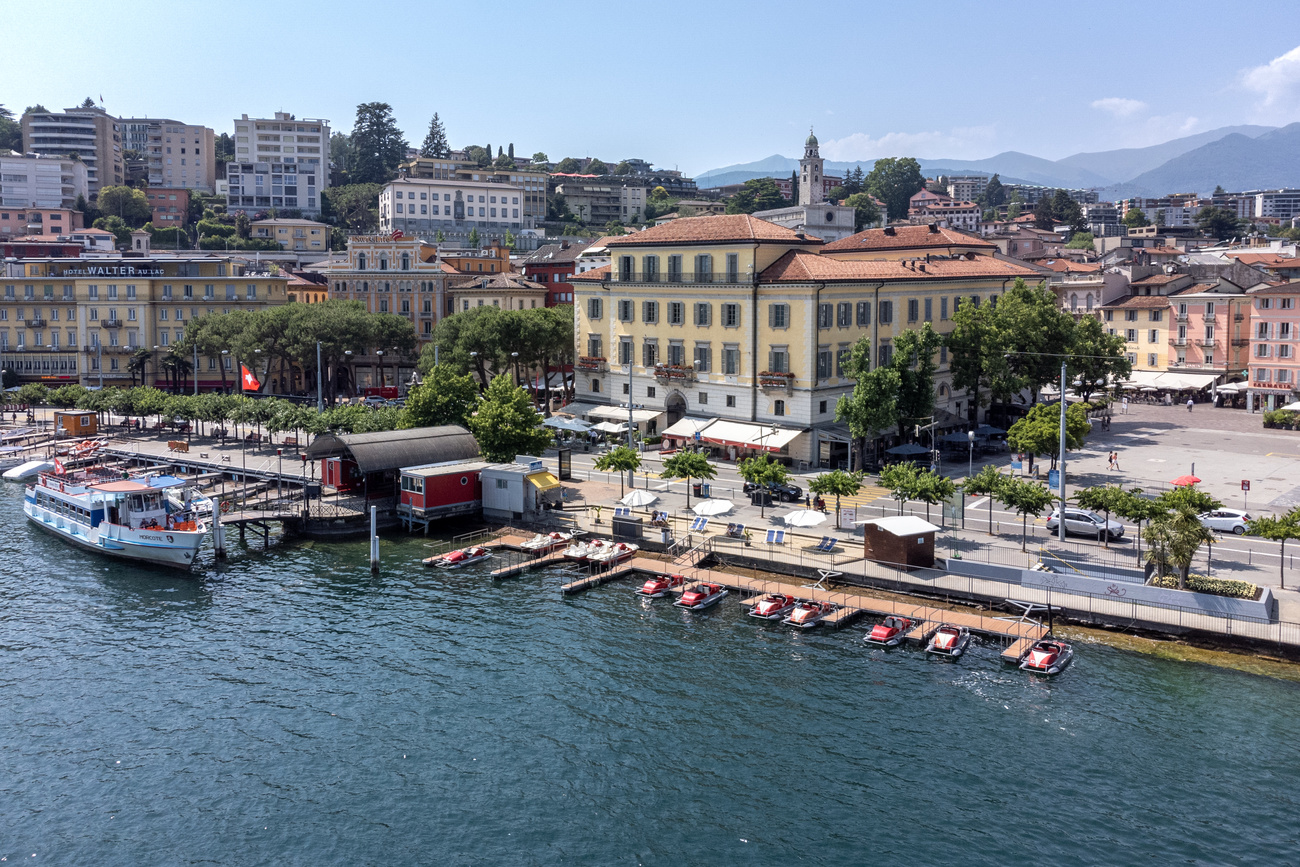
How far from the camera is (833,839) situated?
26609mm

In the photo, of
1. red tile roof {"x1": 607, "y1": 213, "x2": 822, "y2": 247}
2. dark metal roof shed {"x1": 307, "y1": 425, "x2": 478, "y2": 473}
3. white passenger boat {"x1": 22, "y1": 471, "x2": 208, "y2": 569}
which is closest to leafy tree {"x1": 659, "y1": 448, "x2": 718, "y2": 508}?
dark metal roof shed {"x1": 307, "y1": 425, "x2": 478, "y2": 473}

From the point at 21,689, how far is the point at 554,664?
1918cm

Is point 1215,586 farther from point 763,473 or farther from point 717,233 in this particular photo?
point 717,233

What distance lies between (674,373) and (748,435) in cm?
883

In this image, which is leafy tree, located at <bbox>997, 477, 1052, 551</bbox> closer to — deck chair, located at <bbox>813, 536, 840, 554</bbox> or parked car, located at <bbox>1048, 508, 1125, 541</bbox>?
parked car, located at <bbox>1048, 508, 1125, 541</bbox>

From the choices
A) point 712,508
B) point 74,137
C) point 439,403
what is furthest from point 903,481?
point 74,137

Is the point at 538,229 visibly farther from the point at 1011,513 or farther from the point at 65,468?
the point at 1011,513

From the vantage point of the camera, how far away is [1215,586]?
3981 cm

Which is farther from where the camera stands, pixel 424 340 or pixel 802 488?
pixel 424 340

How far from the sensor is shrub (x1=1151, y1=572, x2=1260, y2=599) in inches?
1542

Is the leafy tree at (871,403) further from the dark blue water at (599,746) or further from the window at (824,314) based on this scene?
the dark blue water at (599,746)

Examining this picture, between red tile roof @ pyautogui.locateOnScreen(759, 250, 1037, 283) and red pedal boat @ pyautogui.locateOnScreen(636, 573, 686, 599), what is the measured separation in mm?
25850

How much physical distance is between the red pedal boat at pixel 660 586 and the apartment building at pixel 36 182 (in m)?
170

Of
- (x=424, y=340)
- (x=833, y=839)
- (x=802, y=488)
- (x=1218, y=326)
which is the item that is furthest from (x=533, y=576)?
(x=1218, y=326)
